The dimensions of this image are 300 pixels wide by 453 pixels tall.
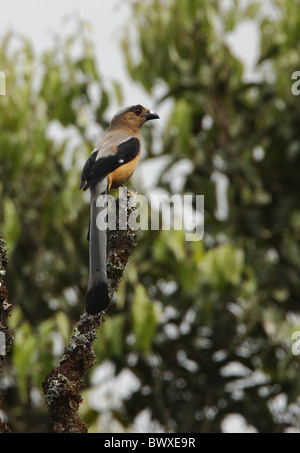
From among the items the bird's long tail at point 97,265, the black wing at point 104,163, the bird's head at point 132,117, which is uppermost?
the bird's head at point 132,117

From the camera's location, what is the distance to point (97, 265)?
2.87m

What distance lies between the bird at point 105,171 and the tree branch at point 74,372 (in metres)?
0.07

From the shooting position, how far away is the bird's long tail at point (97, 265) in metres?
2.69

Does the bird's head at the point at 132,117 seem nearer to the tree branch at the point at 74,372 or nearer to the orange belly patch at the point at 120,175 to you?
the orange belly patch at the point at 120,175

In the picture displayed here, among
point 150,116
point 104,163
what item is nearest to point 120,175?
point 104,163

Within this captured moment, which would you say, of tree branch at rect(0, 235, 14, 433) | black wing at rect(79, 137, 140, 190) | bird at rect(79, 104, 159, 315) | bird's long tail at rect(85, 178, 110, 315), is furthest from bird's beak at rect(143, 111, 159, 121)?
tree branch at rect(0, 235, 14, 433)

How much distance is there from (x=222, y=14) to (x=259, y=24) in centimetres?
39

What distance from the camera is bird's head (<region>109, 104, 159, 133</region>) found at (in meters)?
4.79

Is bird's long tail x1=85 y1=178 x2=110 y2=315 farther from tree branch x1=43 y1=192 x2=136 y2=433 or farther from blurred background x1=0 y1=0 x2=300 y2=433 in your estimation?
blurred background x1=0 y1=0 x2=300 y2=433

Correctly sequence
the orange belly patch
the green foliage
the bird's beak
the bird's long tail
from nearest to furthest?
the bird's long tail < the orange belly patch < the bird's beak < the green foliage

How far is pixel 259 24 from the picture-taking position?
7.51 m

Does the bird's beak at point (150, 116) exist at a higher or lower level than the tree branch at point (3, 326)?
higher

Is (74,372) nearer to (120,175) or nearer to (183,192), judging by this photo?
(120,175)

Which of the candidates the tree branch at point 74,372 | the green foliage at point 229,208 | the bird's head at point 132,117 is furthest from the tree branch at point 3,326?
the green foliage at point 229,208
